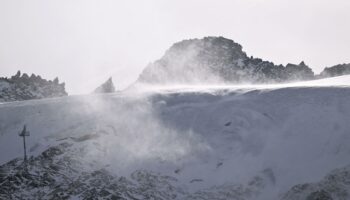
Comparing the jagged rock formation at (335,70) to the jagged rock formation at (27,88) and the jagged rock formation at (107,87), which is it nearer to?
the jagged rock formation at (107,87)

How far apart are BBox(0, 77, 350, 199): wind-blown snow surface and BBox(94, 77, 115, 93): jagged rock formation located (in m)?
44.6

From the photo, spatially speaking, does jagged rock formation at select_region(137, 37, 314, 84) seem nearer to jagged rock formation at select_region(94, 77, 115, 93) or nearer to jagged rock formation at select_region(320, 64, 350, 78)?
jagged rock formation at select_region(320, 64, 350, 78)

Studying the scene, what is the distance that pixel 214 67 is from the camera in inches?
5315

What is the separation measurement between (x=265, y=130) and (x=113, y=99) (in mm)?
27902

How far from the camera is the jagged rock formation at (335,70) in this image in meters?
123

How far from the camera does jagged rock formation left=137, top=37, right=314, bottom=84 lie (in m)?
128

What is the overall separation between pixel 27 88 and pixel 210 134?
71.9 m

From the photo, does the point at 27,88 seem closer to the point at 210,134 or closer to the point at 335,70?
the point at 335,70

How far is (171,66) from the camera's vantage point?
135500 millimetres

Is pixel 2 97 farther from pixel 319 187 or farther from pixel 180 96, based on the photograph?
pixel 319 187

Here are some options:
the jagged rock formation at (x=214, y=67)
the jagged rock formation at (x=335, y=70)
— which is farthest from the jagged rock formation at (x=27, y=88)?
the jagged rock formation at (x=335, y=70)

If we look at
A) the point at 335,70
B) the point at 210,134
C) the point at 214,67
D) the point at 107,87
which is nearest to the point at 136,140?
the point at 210,134

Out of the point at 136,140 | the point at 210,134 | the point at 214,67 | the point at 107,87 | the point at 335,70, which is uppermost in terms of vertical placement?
the point at 214,67

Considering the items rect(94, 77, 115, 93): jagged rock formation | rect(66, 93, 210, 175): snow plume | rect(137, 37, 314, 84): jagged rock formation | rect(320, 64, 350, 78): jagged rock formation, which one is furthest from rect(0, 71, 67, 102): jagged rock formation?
rect(320, 64, 350, 78): jagged rock formation
